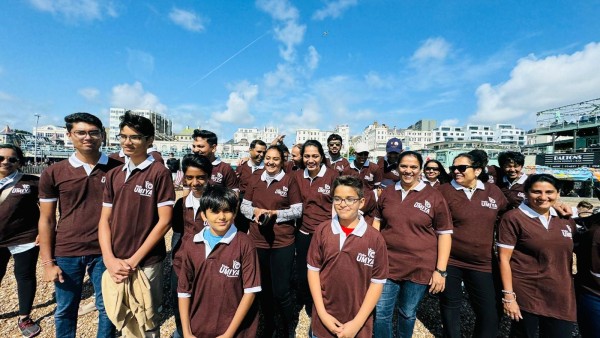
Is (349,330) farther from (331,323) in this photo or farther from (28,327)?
(28,327)

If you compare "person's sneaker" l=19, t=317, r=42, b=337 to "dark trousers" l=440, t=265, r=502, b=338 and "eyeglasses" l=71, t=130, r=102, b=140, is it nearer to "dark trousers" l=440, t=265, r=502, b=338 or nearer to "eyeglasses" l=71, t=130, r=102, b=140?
"eyeglasses" l=71, t=130, r=102, b=140

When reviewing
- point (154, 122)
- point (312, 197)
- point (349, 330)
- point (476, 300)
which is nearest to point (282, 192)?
point (312, 197)

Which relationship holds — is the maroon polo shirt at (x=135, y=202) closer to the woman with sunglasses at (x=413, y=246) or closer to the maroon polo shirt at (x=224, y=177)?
the maroon polo shirt at (x=224, y=177)

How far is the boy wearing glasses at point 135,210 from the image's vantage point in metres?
2.52

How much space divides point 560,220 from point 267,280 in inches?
127

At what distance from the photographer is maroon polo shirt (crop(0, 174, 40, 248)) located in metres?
3.40

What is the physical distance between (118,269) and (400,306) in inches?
114

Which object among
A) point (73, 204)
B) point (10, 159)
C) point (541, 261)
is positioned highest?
point (10, 159)

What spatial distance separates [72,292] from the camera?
281 cm

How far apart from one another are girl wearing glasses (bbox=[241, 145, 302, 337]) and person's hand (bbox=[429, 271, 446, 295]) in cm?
164

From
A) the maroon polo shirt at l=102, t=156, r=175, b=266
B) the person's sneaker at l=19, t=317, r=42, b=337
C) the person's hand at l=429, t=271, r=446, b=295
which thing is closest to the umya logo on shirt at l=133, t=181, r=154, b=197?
the maroon polo shirt at l=102, t=156, r=175, b=266

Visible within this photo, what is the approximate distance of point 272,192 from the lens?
3488 millimetres

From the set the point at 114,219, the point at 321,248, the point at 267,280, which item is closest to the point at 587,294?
the point at 321,248

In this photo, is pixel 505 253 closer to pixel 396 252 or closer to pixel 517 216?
pixel 517 216
